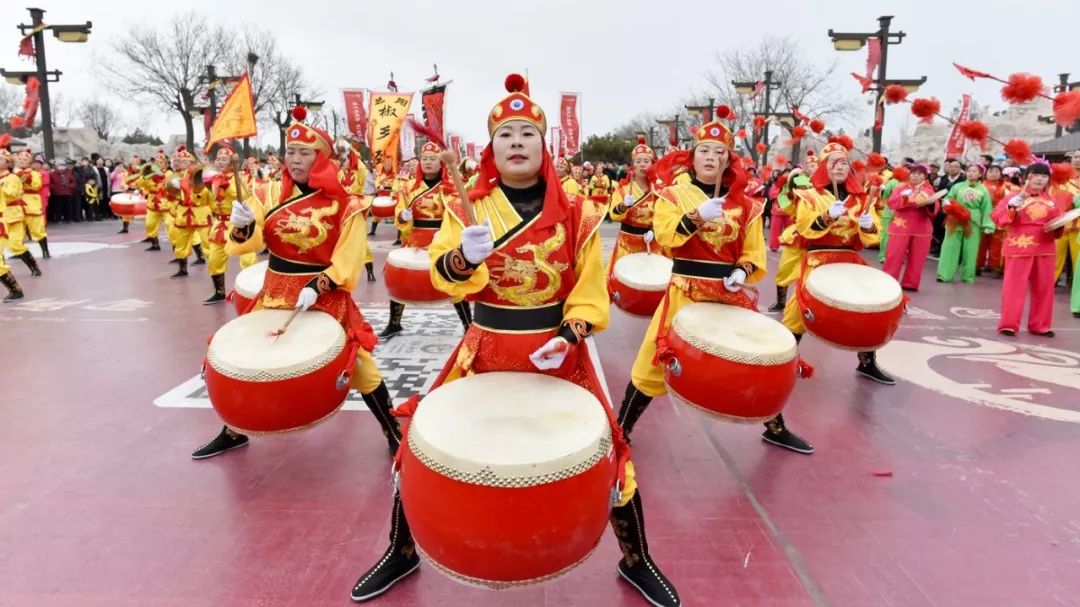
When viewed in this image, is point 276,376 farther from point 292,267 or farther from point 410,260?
point 410,260

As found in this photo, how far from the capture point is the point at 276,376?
2740 mm

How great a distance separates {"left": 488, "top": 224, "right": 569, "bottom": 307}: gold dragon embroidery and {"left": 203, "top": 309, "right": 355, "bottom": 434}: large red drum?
1066mm

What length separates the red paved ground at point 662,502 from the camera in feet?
8.23

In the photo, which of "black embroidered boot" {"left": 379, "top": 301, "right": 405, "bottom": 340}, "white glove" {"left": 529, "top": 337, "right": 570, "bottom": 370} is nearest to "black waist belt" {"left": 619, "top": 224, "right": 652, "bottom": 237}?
"black embroidered boot" {"left": 379, "top": 301, "right": 405, "bottom": 340}

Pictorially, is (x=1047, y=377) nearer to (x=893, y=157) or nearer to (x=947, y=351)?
(x=947, y=351)

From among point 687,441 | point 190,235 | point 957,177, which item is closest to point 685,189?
point 687,441

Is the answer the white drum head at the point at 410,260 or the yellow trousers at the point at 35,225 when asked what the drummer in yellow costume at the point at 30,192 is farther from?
the white drum head at the point at 410,260

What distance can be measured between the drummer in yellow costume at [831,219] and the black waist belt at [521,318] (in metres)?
2.90

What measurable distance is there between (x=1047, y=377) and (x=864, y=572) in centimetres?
388

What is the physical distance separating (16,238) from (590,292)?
381 inches

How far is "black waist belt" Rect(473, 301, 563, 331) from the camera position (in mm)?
2318

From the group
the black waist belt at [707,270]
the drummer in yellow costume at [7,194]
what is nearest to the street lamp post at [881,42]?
A: the black waist belt at [707,270]

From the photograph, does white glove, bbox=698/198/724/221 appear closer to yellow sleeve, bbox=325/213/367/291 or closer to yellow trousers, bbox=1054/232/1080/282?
yellow sleeve, bbox=325/213/367/291

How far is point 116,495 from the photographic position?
10.4 feet
